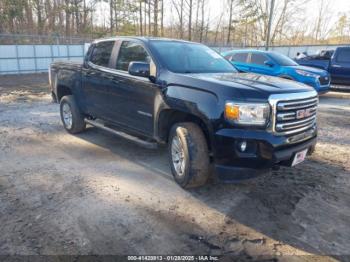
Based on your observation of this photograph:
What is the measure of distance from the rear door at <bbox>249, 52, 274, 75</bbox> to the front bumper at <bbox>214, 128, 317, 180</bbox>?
7.52 m

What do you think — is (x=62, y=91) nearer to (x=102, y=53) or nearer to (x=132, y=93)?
(x=102, y=53)

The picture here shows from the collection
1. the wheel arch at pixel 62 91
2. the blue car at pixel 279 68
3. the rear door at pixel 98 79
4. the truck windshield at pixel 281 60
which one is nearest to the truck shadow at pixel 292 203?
the rear door at pixel 98 79

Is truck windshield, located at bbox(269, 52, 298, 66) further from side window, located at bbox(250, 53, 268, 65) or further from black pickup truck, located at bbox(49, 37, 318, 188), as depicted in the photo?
black pickup truck, located at bbox(49, 37, 318, 188)

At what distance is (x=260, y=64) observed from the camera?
1053cm

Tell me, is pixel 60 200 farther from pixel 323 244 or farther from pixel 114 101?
pixel 323 244

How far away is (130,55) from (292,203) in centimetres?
313

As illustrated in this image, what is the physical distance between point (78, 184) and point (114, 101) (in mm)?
1542

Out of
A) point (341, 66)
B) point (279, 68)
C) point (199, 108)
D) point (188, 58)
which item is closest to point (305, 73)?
point (279, 68)

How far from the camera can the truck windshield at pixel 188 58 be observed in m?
4.26

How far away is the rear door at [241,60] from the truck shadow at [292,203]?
634 centimetres

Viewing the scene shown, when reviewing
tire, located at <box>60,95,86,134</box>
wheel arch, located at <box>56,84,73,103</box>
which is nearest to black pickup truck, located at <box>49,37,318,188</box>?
tire, located at <box>60,95,86,134</box>

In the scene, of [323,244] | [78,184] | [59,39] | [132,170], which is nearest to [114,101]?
[132,170]

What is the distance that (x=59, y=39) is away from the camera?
19484mm

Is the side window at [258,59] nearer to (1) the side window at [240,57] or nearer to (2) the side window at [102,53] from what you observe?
(1) the side window at [240,57]
